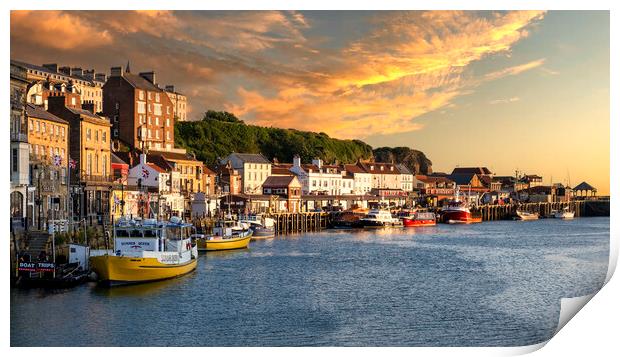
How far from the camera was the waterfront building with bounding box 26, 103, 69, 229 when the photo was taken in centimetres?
3136

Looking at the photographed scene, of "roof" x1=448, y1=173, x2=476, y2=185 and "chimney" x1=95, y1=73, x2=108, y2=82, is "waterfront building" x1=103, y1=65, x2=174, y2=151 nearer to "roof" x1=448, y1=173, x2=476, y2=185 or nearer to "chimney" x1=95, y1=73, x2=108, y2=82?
"chimney" x1=95, y1=73, x2=108, y2=82

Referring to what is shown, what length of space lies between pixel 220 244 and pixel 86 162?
678 centimetres

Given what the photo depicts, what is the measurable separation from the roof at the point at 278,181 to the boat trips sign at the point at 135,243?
1503 inches

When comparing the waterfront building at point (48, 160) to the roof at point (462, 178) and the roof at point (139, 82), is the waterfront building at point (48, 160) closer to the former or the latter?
the roof at point (139, 82)

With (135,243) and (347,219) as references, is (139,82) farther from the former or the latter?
(135,243)

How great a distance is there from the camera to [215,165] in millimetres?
62531

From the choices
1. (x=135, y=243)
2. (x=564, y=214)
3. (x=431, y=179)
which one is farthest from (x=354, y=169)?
(x=135, y=243)

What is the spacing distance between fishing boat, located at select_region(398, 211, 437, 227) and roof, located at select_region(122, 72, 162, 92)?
21.7 meters

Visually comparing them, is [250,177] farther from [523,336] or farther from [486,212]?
[523,336]

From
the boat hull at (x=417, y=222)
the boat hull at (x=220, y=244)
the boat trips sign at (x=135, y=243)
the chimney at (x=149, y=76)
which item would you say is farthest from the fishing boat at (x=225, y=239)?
the boat hull at (x=417, y=222)

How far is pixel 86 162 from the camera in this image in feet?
125

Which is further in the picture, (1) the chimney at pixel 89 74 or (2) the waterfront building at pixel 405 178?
(2) the waterfront building at pixel 405 178

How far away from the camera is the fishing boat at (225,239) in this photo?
37.3 m

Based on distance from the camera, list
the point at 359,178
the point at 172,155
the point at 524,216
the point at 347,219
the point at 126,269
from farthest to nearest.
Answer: the point at 524,216, the point at 359,178, the point at 347,219, the point at 172,155, the point at 126,269
